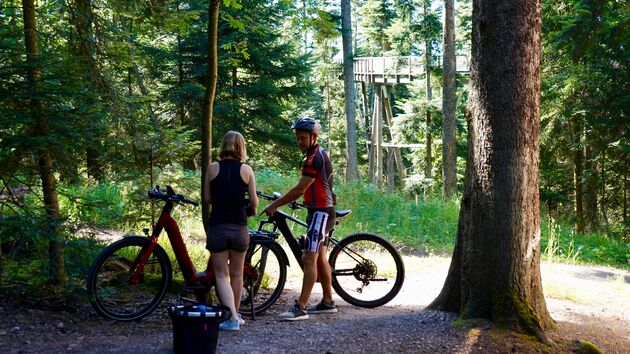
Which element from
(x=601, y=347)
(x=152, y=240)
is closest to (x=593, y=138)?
(x=601, y=347)

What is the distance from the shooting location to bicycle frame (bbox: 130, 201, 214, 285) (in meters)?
5.65

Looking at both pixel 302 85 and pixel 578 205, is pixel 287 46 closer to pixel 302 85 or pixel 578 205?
pixel 302 85

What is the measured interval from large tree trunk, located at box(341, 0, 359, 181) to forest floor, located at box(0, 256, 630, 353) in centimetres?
1647

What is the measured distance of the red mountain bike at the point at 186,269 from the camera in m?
5.64

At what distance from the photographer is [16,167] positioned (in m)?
5.80

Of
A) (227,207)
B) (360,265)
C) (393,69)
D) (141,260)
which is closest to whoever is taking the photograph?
(227,207)

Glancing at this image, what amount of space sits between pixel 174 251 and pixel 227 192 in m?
0.92

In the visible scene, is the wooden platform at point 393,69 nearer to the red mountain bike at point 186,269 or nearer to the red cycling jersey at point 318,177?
the red mountain bike at point 186,269

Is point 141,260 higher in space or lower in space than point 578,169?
lower

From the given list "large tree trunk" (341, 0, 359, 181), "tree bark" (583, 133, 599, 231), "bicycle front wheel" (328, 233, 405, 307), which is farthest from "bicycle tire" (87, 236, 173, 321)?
"large tree trunk" (341, 0, 359, 181)

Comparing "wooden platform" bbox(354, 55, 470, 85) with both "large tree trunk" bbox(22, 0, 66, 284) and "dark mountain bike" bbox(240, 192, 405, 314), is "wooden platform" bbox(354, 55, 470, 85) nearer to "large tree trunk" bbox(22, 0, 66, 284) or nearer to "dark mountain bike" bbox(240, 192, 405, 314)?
"dark mountain bike" bbox(240, 192, 405, 314)

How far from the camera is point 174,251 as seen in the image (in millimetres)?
5742

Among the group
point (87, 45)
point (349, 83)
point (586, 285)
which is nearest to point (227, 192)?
point (87, 45)

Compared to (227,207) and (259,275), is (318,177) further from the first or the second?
(259,275)
